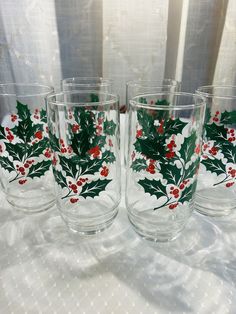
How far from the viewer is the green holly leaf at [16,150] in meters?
0.43

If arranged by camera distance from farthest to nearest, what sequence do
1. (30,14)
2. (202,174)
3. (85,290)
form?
1. (30,14)
2. (202,174)
3. (85,290)

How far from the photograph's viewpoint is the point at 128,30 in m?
0.86

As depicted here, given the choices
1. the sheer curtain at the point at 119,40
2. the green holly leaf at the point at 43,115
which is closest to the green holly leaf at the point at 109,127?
the green holly leaf at the point at 43,115

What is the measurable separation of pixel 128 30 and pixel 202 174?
22.7 inches

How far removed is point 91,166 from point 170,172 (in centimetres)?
10

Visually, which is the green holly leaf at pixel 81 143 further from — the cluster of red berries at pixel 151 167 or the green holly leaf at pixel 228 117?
the green holly leaf at pixel 228 117

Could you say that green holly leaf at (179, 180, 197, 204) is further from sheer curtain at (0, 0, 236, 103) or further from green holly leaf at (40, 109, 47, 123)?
sheer curtain at (0, 0, 236, 103)

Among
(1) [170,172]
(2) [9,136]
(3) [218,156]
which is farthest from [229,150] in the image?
(2) [9,136]

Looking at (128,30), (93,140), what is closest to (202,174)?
(93,140)

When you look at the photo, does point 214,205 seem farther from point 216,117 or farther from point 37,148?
point 37,148

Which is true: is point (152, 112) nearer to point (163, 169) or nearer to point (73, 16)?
point (163, 169)

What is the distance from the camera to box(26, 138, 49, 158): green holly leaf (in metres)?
0.44

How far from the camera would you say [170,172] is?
1.15ft

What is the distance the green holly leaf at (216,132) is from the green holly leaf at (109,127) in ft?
0.48
